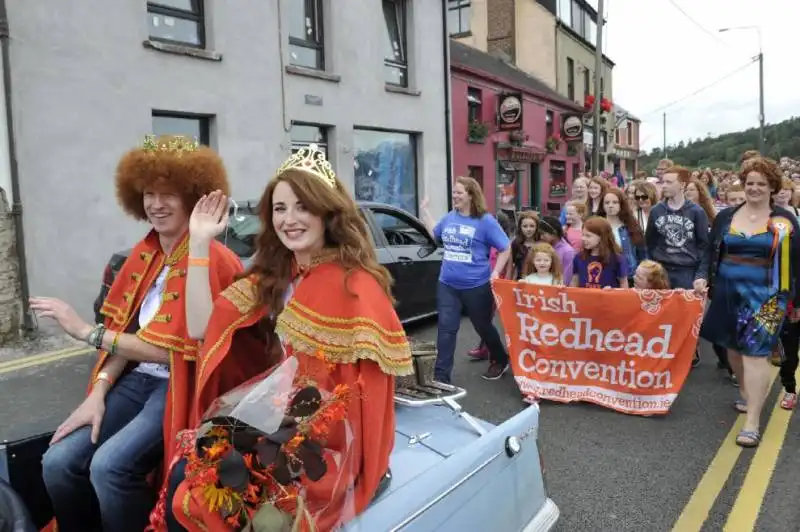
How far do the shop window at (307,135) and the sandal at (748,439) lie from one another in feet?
32.3

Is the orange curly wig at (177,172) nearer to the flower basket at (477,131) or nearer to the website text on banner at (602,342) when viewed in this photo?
the website text on banner at (602,342)

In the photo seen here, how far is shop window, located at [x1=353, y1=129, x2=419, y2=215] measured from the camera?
573 inches

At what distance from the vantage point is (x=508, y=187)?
2273 cm

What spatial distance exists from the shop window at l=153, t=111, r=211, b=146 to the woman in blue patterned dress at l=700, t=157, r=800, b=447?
Result: 830cm

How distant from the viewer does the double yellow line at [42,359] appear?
273 inches

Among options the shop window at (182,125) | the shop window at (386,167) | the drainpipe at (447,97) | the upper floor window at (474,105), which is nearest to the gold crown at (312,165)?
the shop window at (182,125)

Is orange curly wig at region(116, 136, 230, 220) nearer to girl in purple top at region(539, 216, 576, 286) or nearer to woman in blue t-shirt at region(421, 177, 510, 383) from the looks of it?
woman in blue t-shirt at region(421, 177, 510, 383)

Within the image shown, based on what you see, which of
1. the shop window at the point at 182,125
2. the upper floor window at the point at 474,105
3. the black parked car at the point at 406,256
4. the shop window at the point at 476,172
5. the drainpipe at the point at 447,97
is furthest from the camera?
the shop window at the point at 476,172

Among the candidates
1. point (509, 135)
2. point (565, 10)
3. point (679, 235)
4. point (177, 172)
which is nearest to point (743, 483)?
point (679, 235)

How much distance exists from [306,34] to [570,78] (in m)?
20.9

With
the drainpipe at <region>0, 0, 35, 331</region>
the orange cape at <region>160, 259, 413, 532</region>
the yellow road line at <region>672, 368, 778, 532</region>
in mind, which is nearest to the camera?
the orange cape at <region>160, 259, 413, 532</region>

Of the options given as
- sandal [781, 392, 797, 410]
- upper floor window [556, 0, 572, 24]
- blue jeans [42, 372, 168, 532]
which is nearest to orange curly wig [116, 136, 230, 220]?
blue jeans [42, 372, 168, 532]

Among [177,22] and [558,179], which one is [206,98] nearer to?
[177,22]

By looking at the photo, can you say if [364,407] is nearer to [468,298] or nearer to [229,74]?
[468,298]
